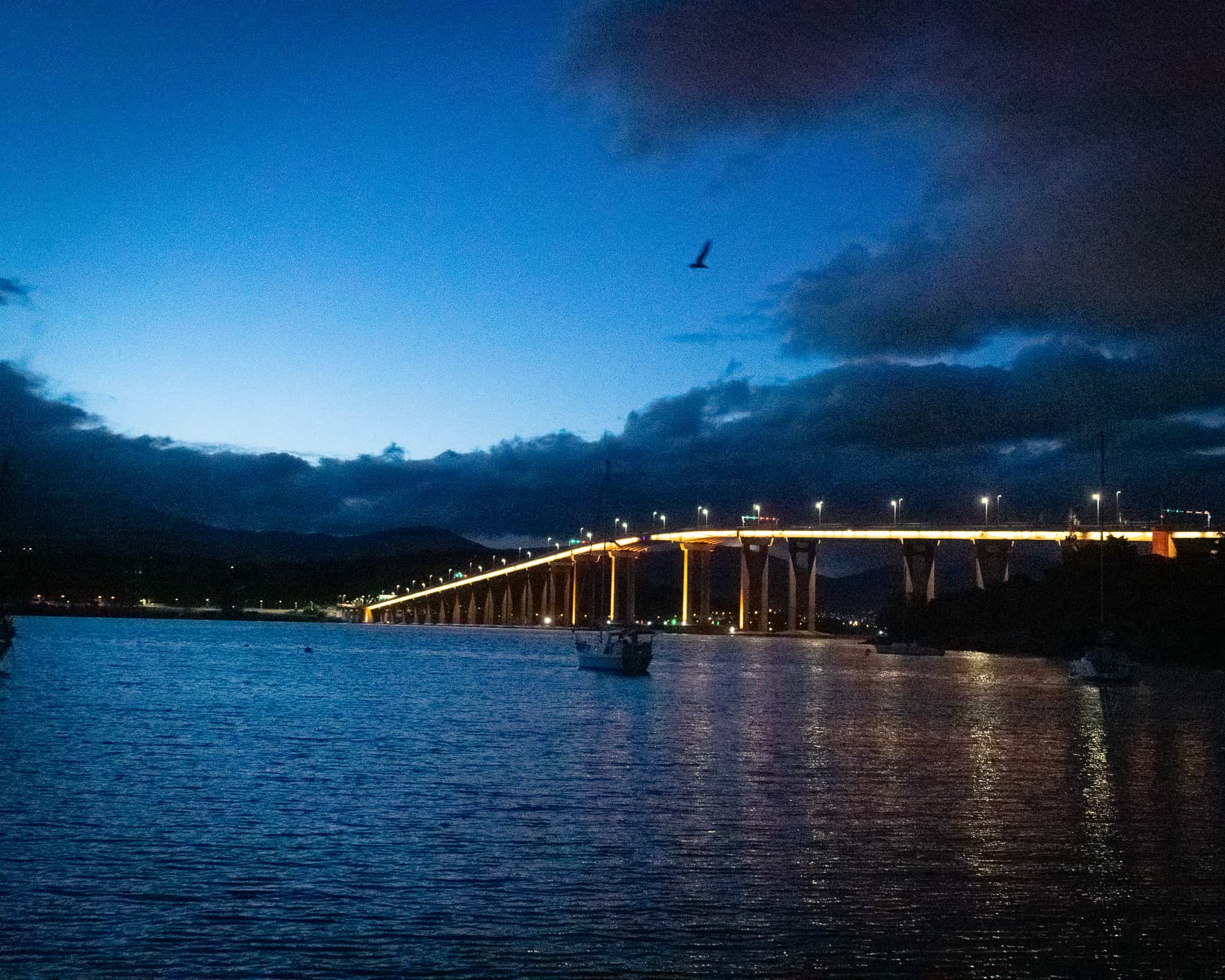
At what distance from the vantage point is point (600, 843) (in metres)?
16.3

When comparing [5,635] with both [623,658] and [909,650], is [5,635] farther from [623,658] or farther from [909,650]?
[909,650]

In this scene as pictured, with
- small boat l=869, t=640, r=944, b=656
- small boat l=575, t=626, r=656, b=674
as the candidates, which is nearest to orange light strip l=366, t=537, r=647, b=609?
small boat l=869, t=640, r=944, b=656

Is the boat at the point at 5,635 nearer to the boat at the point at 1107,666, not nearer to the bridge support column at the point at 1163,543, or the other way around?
the boat at the point at 1107,666

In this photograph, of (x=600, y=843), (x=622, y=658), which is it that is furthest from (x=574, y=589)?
(x=600, y=843)

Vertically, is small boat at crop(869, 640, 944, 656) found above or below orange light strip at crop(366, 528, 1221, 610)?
below

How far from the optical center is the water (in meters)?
11.2

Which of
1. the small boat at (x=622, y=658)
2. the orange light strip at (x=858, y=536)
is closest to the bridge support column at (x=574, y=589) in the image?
the orange light strip at (x=858, y=536)

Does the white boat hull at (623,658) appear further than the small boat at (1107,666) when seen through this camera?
Yes

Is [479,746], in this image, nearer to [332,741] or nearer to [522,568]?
[332,741]

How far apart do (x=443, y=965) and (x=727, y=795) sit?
11.1m

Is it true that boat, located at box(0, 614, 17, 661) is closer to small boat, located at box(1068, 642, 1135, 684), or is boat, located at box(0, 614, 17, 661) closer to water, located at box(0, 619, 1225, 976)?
water, located at box(0, 619, 1225, 976)

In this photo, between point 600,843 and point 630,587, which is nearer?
point 600,843

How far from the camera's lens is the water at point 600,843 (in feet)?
36.6

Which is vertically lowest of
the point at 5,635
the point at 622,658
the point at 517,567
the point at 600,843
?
the point at 600,843
